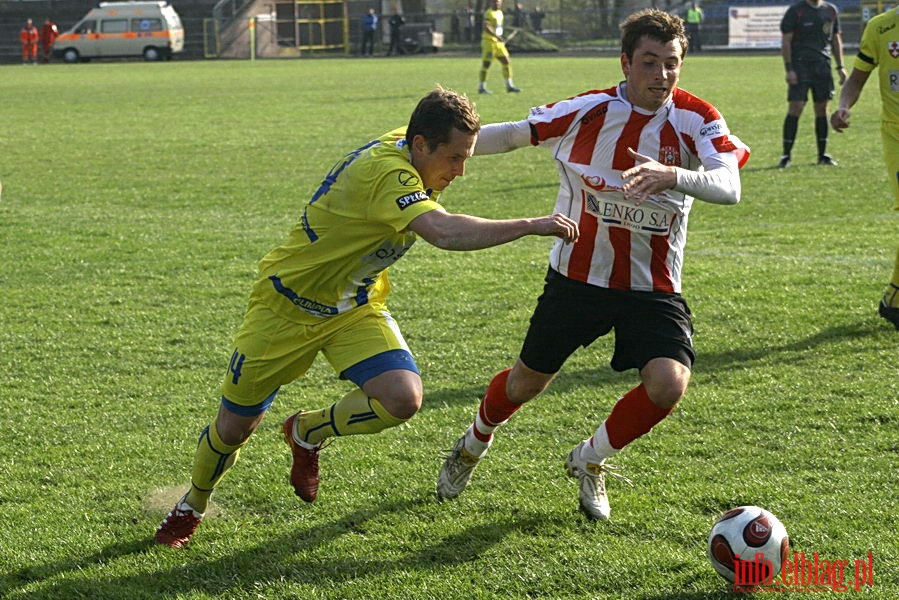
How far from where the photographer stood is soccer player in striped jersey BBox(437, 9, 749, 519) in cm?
430

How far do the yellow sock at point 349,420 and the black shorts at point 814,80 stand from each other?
10.2 m

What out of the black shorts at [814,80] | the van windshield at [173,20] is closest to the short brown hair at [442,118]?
the black shorts at [814,80]

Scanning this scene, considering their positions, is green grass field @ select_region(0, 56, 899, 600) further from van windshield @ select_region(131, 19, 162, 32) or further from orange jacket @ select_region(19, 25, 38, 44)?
orange jacket @ select_region(19, 25, 38, 44)

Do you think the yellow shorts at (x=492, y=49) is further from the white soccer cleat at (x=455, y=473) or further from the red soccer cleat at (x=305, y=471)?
the red soccer cleat at (x=305, y=471)

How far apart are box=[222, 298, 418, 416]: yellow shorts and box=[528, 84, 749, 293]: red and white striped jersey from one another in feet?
2.69

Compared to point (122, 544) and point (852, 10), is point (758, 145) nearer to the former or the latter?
point (122, 544)

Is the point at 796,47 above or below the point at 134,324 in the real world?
above

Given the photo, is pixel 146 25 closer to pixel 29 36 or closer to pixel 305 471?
pixel 29 36

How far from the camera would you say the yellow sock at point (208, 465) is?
428 centimetres

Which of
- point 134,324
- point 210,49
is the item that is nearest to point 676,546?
point 134,324

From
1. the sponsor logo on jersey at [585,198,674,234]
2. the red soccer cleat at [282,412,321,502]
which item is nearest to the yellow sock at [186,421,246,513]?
the red soccer cleat at [282,412,321,502]

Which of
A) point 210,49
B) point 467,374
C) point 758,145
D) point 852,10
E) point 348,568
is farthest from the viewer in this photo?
point 210,49

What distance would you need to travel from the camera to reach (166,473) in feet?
16.3

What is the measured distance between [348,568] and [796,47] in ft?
35.6
